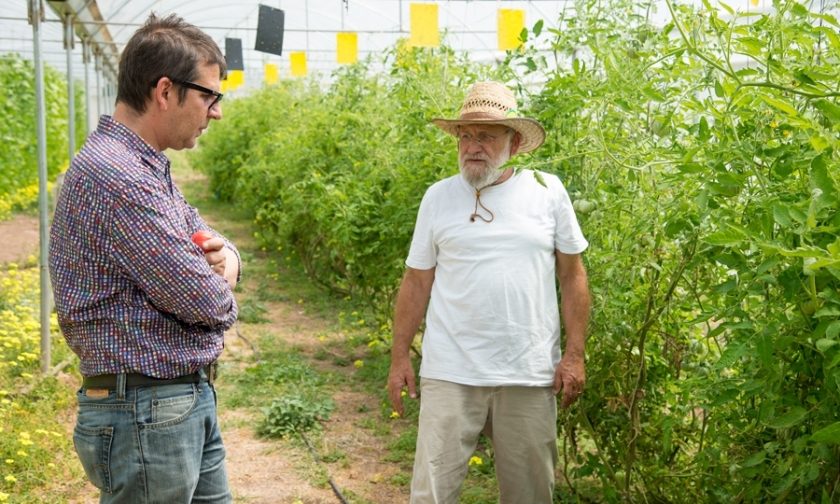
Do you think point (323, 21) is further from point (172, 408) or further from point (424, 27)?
point (172, 408)

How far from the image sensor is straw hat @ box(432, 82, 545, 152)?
9.54 feet

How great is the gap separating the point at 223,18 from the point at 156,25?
49.0ft

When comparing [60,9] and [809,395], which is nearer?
[809,395]

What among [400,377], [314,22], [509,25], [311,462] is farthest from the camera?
[314,22]

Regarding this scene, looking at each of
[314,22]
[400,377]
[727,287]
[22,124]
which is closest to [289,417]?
[400,377]

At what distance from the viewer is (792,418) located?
1918mm

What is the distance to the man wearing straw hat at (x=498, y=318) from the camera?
2.83m

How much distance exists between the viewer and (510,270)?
2842 millimetres

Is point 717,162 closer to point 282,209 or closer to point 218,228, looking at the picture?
point 282,209

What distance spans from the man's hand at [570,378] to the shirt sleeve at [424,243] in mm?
552

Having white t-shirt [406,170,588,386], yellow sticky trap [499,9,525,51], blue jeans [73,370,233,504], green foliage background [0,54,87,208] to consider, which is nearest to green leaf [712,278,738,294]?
white t-shirt [406,170,588,386]

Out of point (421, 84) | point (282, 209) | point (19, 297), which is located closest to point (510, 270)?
point (421, 84)

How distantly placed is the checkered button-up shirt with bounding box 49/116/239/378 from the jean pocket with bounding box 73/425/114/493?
13 centimetres

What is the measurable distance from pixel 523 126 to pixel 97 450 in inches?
65.5
